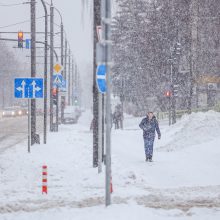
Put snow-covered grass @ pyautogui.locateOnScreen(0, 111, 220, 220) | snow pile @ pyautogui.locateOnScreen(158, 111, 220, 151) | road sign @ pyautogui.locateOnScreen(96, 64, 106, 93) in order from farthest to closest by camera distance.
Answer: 1. snow pile @ pyautogui.locateOnScreen(158, 111, 220, 151)
2. road sign @ pyautogui.locateOnScreen(96, 64, 106, 93)
3. snow-covered grass @ pyautogui.locateOnScreen(0, 111, 220, 220)

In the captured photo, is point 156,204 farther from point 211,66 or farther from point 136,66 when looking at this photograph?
point 136,66

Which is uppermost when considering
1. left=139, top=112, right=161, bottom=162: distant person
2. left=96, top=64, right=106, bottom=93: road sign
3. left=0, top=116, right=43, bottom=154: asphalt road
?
left=96, top=64, right=106, bottom=93: road sign

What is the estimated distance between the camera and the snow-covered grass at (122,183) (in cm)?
1042

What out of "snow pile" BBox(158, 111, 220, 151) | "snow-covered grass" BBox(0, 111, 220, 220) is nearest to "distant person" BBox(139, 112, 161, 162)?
"snow-covered grass" BBox(0, 111, 220, 220)

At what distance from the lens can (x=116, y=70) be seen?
65.8 m

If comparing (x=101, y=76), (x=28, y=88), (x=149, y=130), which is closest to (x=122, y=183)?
(x=101, y=76)

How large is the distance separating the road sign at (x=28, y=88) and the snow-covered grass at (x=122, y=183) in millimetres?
2186

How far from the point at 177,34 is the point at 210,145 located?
26.4 m

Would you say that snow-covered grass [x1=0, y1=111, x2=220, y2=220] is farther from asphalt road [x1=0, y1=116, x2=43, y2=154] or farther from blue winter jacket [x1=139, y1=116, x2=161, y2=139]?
asphalt road [x1=0, y1=116, x2=43, y2=154]

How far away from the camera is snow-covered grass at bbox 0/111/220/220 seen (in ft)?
34.2

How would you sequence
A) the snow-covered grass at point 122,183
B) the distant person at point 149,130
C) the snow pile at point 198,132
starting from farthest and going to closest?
the snow pile at point 198,132 → the distant person at point 149,130 → the snow-covered grass at point 122,183

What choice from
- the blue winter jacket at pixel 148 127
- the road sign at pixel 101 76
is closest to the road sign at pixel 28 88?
the blue winter jacket at pixel 148 127

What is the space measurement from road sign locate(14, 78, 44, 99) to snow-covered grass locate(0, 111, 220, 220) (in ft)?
7.17

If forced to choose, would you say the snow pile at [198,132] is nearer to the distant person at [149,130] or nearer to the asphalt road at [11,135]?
the distant person at [149,130]
